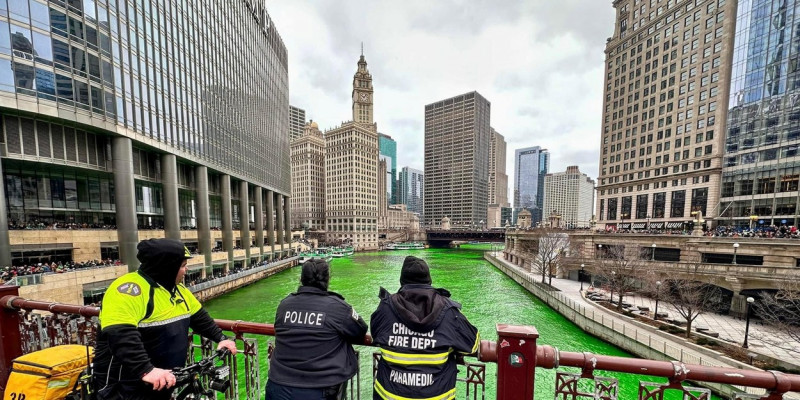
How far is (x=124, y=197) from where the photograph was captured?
74.4 ft

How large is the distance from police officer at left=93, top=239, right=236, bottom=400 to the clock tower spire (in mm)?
112258

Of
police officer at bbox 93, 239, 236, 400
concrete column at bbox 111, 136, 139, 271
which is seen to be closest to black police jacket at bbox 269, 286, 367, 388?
police officer at bbox 93, 239, 236, 400

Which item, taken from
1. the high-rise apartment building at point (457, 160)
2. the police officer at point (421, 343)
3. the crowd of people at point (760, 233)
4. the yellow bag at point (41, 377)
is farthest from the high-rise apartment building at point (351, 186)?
the police officer at point (421, 343)

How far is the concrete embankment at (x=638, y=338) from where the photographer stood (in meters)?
14.6

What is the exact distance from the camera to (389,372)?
8.41 feet

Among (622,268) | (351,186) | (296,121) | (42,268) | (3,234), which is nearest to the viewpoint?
(3,234)

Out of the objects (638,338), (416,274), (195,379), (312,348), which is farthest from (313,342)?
(638,338)

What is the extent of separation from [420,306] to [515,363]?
1012mm

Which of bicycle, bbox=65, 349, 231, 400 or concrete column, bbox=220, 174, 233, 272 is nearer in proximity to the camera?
bicycle, bbox=65, 349, 231, 400

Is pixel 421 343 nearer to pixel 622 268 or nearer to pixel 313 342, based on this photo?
pixel 313 342

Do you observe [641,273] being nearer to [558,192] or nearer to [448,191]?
[448,191]

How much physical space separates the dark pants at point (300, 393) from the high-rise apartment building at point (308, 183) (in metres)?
103

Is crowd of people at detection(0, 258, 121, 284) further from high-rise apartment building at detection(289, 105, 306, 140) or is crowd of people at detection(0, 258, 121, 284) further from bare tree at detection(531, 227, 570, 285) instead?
high-rise apartment building at detection(289, 105, 306, 140)

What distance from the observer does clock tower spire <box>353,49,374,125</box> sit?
110625 mm
